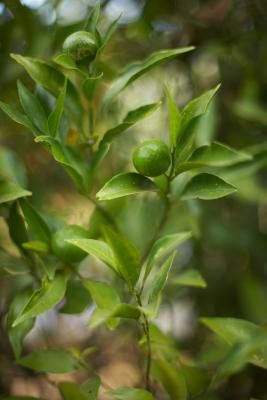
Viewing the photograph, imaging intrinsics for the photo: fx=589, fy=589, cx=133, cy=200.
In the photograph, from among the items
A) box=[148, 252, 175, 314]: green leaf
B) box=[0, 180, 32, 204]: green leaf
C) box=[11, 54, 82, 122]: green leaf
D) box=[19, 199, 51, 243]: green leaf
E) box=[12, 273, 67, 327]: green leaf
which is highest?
box=[11, 54, 82, 122]: green leaf

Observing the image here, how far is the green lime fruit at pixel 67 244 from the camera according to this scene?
609mm

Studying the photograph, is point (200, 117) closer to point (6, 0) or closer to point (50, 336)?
point (6, 0)

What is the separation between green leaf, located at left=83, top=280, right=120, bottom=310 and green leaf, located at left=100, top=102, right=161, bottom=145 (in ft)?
0.51

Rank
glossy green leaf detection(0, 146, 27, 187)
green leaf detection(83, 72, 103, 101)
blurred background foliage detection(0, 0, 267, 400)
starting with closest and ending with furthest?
green leaf detection(83, 72, 103, 101), glossy green leaf detection(0, 146, 27, 187), blurred background foliage detection(0, 0, 267, 400)

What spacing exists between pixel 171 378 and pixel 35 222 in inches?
8.9

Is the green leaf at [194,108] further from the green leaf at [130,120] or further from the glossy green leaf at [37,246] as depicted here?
the glossy green leaf at [37,246]

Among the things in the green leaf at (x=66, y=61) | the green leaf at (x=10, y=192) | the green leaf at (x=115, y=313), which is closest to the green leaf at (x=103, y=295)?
the green leaf at (x=115, y=313)

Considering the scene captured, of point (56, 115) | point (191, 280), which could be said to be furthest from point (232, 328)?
point (56, 115)

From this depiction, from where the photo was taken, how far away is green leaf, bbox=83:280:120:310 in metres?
0.57

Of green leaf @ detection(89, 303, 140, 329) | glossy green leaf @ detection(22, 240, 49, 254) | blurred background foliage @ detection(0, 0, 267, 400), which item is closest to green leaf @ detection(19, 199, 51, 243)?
glossy green leaf @ detection(22, 240, 49, 254)

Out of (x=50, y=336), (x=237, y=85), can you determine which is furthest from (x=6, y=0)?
(x=50, y=336)

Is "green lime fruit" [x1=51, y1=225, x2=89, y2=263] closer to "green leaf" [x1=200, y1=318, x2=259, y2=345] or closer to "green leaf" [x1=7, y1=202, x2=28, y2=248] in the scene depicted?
"green leaf" [x1=7, y1=202, x2=28, y2=248]

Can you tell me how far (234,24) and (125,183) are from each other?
2.04 ft

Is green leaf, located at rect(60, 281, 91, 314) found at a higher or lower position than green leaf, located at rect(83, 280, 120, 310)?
lower
